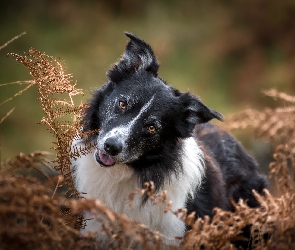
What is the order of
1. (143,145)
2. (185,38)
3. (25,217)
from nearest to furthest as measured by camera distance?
(25,217) < (143,145) < (185,38)

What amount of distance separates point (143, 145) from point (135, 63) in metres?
0.87

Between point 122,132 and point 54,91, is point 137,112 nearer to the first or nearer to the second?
point 122,132

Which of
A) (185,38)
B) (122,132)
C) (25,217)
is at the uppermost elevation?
(185,38)

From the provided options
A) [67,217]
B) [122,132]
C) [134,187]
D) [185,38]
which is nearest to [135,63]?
[122,132]

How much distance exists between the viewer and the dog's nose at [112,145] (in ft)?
15.8

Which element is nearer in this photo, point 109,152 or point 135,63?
point 109,152

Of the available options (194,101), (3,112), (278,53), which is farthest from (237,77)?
(194,101)

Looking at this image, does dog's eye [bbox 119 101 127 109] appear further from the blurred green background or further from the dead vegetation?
the blurred green background

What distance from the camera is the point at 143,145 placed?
5.05 metres

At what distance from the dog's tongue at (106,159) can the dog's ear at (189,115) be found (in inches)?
28.1

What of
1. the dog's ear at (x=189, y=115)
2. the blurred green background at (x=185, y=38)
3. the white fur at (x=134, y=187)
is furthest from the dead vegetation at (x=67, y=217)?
the blurred green background at (x=185, y=38)

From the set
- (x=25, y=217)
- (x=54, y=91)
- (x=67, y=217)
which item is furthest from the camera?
(x=54, y=91)

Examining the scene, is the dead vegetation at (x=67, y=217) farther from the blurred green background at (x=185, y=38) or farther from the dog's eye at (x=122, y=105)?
the blurred green background at (x=185, y=38)

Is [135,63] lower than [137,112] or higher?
higher
